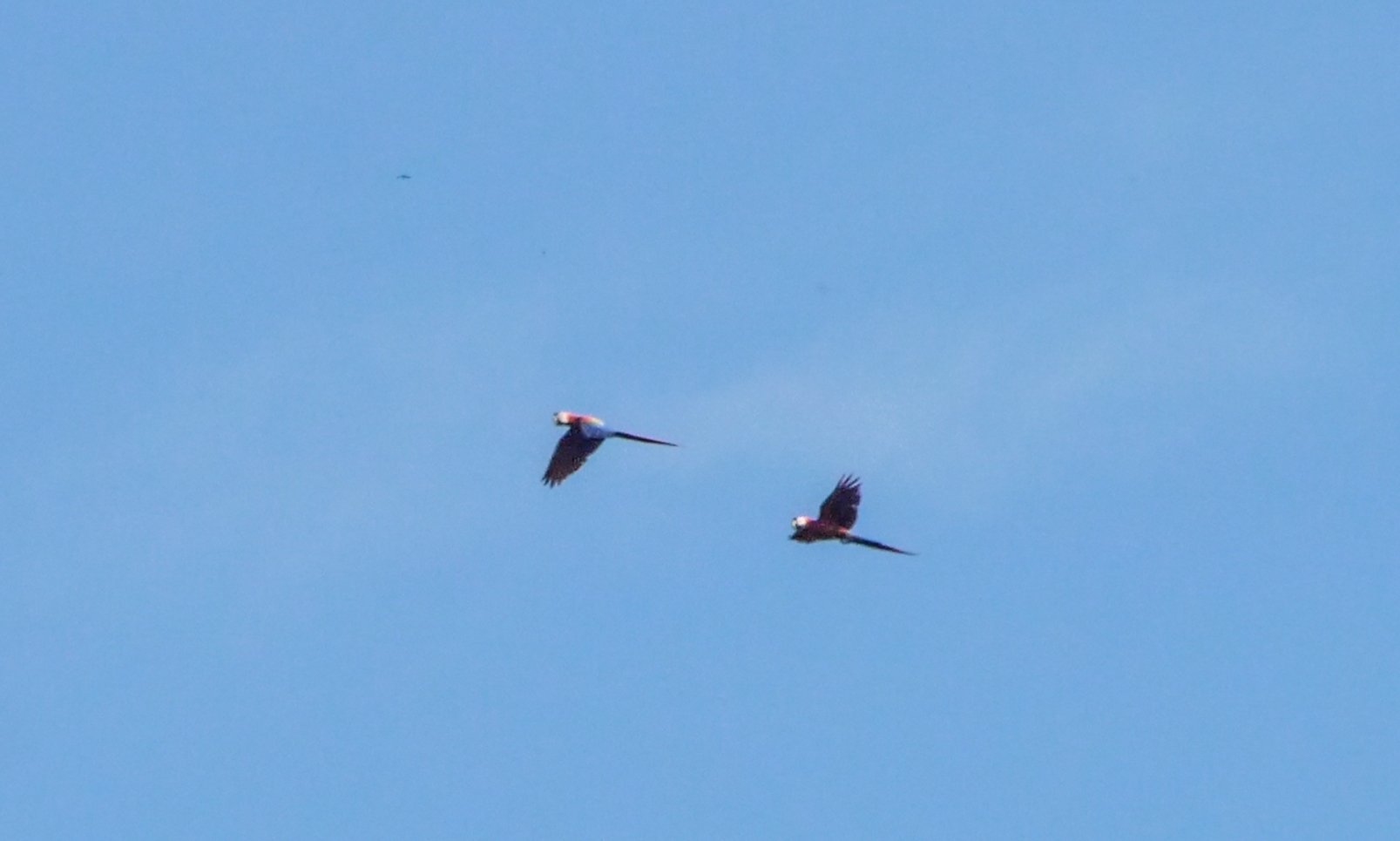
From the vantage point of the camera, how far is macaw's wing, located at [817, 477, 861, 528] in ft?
176

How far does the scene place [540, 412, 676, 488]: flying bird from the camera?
58.4m

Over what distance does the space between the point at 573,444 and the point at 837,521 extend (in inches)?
271

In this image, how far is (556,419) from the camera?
58.4 metres

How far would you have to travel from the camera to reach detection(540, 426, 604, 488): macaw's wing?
58531mm

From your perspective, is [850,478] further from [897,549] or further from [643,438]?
[643,438]

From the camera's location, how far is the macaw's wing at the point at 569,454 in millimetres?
58531

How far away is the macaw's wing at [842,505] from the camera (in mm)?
53688

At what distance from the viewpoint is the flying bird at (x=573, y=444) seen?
58375mm

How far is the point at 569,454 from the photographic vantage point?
5869cm

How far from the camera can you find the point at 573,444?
58656mm

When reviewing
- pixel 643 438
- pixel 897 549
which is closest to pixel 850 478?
pixel 897 549

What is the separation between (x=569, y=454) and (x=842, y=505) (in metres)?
7.10

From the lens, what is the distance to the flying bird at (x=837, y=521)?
5372 centimetres

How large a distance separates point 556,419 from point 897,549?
7990 millimetres
